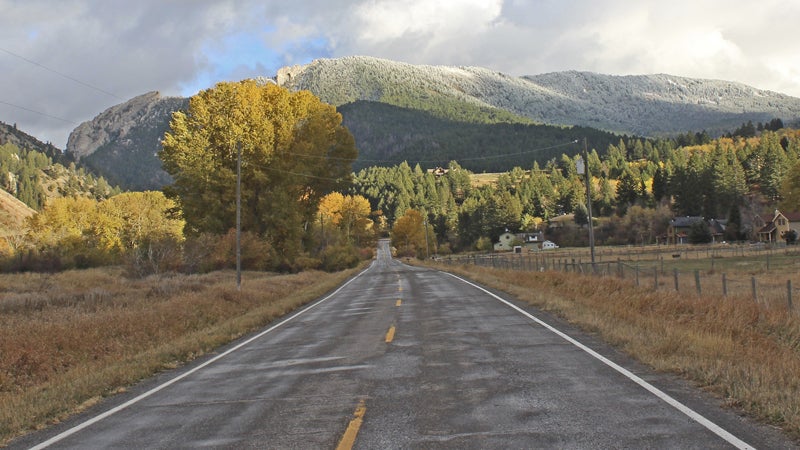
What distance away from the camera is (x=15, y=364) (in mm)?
11430

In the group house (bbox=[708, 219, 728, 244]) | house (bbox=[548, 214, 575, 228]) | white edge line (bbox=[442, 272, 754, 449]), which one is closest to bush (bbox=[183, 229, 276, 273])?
white edge line (bbox=[442, 272, 754, 449])

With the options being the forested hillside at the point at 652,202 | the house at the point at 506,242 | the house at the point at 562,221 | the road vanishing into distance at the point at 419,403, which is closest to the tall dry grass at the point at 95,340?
the road vanishing into distance at the point at 419,403

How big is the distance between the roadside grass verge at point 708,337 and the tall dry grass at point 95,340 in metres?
8.78

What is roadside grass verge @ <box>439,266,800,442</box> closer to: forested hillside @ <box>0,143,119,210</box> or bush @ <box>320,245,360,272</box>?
bush @ <box>320,245,360,272</box>

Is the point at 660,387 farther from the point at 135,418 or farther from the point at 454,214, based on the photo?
the point at 454,214

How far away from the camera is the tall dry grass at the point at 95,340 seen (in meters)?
9.16

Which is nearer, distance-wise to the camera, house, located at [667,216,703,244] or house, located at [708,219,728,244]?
house, located at [708,219,728,244]

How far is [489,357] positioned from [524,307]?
28.9ft

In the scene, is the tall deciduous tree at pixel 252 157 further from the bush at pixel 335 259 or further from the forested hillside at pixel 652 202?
the forested hillside at pixel 652 202

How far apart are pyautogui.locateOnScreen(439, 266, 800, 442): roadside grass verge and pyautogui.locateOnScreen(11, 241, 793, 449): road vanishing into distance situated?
35 centimetres

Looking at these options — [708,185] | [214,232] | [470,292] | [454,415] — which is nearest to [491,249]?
[708,185]

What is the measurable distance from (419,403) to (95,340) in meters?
10.1

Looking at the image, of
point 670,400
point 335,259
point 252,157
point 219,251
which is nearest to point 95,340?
point 670,400

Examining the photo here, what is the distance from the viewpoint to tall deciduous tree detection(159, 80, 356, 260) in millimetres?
39531
